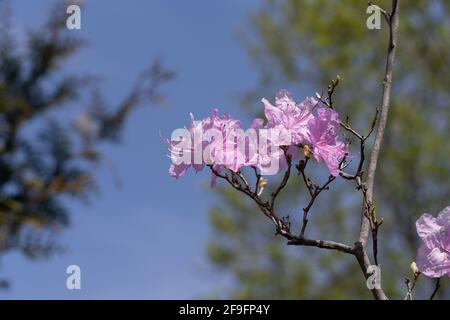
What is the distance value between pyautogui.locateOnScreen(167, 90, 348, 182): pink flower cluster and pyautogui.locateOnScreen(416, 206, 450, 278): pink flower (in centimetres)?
23

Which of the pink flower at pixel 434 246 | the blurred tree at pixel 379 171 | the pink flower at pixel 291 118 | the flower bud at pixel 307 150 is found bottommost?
the pink flower at pixel 434 246

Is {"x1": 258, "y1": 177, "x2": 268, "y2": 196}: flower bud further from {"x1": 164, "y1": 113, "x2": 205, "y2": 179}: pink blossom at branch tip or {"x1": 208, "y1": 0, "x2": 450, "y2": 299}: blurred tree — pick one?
{"x1": 208, "y1": 0, "x2": 450, "y2": 299}: blurred tree

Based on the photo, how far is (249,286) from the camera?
874 centimetres

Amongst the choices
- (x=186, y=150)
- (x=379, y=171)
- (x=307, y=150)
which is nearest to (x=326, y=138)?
(x=307, y=150)

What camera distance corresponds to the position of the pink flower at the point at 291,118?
151cm

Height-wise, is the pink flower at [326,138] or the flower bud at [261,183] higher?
the pink flower at [326,138]

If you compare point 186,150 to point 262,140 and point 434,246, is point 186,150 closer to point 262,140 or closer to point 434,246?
point 262,140

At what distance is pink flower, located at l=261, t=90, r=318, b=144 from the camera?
1.51 metres

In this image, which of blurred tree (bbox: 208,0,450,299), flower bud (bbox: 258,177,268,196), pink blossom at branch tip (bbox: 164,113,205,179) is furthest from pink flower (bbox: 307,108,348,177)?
blurred tree (bbox: 208,0,450,299)

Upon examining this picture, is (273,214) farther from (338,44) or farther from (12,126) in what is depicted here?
(338,44)

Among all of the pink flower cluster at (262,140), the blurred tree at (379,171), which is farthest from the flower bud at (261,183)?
the blurred tree at (379,171)

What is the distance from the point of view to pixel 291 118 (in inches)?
59.9

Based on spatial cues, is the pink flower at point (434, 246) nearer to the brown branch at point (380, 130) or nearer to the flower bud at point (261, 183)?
the brown branch at point (380, 130)

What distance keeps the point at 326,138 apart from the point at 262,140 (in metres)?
0.14
